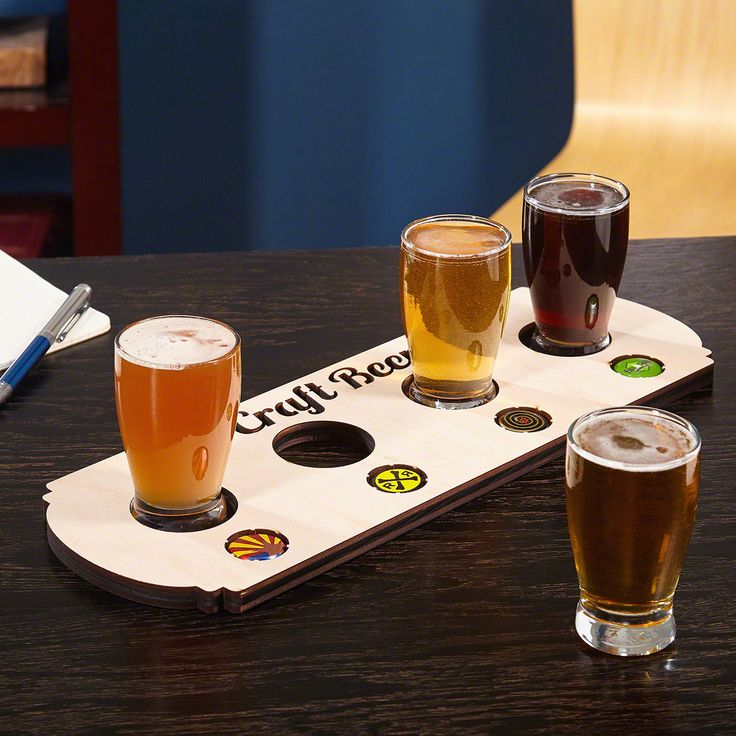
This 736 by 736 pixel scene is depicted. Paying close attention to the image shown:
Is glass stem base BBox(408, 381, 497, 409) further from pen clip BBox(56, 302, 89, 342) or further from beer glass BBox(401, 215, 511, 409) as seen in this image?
pen clip BBox(56, 302, 89, 342)

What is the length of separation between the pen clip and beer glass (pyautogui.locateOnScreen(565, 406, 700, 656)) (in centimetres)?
59

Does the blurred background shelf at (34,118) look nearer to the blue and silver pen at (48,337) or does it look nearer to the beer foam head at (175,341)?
the blue and silver pen at (48,337)

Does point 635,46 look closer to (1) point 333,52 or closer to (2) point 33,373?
(1) point 333,52

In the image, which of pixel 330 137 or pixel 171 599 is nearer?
pixel 171 599

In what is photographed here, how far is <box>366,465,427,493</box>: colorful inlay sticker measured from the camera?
0.93m

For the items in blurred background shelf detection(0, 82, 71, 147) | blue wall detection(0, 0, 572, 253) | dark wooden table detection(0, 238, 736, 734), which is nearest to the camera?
dark wooden table detection(0, 238, 736, 734)

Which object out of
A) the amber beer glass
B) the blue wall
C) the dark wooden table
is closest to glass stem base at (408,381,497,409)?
the dark wooden table

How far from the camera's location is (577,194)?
119cm

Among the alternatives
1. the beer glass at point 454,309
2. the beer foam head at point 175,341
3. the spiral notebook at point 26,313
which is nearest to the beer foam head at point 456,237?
the beer glass at point 454,309

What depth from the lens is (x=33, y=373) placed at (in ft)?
3.84

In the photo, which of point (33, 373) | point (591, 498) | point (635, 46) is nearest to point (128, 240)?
point (635, 46)

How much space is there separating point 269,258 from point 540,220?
40cm

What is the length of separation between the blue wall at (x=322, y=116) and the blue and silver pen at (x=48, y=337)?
1575 mm

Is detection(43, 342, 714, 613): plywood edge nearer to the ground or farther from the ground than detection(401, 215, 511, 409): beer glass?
nearer to the ground
